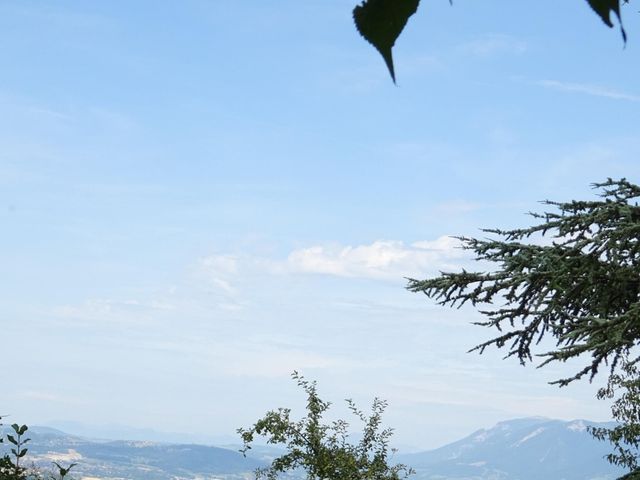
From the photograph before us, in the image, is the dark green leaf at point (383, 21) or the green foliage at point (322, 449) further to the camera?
the green foliage at point (322, 449)

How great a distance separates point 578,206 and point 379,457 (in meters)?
12.1

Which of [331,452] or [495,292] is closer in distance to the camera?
[495,292]

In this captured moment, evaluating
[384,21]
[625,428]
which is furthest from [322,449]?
[384,21]

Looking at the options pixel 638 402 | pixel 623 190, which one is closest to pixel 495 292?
pixel 623 190

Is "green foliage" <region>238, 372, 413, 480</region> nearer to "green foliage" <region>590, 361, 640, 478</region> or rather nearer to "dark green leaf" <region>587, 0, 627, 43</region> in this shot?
"green foliage" <region>590, 361, 640, 478</region>

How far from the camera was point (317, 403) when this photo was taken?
82.6 ft

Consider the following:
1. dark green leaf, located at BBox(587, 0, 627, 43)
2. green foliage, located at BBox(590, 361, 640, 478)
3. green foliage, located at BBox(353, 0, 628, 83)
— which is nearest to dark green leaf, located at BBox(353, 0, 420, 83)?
green foliage, located at BBox(353, 0, 628, 83)

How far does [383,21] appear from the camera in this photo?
71cm

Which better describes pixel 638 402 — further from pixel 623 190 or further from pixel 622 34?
pixel 622 34

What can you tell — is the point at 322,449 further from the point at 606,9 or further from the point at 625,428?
the point at 606,9

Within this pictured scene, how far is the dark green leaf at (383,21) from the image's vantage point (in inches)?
27.5

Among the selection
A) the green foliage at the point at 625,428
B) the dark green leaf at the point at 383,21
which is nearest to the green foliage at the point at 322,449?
the green foliage at the point at 625,428

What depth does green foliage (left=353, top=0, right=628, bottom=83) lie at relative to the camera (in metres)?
0.70

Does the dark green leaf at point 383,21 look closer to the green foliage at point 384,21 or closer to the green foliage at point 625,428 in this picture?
the green foliage at point 384,21
